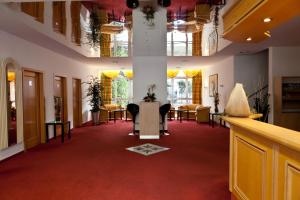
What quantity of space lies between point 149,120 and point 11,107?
3565 millimetres

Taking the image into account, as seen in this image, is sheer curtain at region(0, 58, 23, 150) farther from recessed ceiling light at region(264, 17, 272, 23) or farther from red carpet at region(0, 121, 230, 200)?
recessed ceiling light at region(264, 17, 272, 23)

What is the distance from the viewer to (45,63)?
7.22 meters

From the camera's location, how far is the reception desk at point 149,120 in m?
7.36

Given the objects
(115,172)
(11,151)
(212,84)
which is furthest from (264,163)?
(212,84)

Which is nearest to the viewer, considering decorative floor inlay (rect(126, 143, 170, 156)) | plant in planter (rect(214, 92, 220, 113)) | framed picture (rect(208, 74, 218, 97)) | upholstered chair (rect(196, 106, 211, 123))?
decorative floor inlay (rect(126, 143, 170, 156))

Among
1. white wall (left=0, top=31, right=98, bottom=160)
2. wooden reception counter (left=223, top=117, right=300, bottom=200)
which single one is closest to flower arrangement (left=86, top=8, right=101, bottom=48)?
white wall (left=0, top=31, right=98, bottom=160)

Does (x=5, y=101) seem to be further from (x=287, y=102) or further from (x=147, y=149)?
(x=287, y=102)

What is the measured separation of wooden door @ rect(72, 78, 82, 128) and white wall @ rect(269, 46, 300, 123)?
6941 millimetres

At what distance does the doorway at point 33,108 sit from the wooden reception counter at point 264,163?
5.12 metres

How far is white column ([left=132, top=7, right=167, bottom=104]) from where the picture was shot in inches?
283

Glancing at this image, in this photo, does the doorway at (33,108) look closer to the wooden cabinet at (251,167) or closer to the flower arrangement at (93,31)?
the flower arrangement at (93,31)

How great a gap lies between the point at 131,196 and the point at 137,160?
1.74m

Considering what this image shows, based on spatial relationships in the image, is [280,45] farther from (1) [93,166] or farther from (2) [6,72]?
(2) [6,72]

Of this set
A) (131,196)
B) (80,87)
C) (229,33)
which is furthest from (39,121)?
(229,33)
